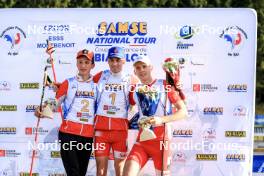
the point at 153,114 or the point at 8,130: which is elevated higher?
the point at 153,114

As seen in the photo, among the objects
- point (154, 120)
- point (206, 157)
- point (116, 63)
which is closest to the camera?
point (154, 120)

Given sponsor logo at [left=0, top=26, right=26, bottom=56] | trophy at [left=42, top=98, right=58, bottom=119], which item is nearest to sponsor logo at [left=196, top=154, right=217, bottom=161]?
trophy at [left=42, top=98, right=58, bottom=119]

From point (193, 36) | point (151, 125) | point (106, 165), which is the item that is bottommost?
point (106, 165)

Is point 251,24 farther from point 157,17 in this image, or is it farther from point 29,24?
point 29,24

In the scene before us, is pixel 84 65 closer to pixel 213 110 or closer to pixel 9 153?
pixel 9 153

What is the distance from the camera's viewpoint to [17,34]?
19.5ft

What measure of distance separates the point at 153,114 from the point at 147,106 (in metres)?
0.09

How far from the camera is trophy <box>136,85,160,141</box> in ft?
19.0

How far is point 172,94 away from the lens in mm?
5840

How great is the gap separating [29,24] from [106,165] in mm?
1495

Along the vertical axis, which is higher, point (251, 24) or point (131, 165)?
point (251, 24)

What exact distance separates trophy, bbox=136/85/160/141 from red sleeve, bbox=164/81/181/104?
11 centimetres

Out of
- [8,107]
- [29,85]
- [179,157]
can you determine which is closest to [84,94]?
[29,85]

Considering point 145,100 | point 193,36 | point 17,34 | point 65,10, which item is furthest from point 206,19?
point 17,34
